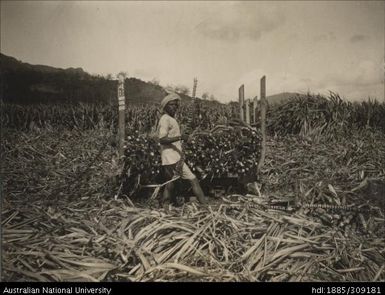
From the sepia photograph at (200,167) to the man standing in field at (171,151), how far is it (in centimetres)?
1

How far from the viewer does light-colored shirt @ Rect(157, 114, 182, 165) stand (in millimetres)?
3861

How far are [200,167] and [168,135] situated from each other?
0.54m

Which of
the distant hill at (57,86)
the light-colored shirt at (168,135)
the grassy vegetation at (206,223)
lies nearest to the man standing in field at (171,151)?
the light-colored shirt at (168,135)

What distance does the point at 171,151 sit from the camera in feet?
12.8

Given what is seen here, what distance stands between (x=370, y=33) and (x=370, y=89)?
1.92 ft

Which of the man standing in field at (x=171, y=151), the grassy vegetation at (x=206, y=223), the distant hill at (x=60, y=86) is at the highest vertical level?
the distant hill at (x=60, y=86)

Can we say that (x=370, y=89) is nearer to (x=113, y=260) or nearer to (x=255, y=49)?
(x=255, y=49)

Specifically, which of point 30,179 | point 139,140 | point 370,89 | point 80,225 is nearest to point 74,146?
point 30,179

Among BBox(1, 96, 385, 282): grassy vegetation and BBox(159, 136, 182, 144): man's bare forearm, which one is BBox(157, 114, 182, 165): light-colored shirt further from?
BBox(1, 96, 385, 282): grassy vegetation

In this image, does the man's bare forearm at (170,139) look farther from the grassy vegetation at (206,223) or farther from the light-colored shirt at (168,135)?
the grassy vegetation at (206,223)

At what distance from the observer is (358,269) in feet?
10.5

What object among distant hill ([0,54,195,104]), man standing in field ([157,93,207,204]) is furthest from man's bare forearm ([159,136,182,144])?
distant hill ([0,54,195,104])

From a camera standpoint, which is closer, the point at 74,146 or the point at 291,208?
the point at 291,208

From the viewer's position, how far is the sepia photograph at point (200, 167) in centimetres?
323
